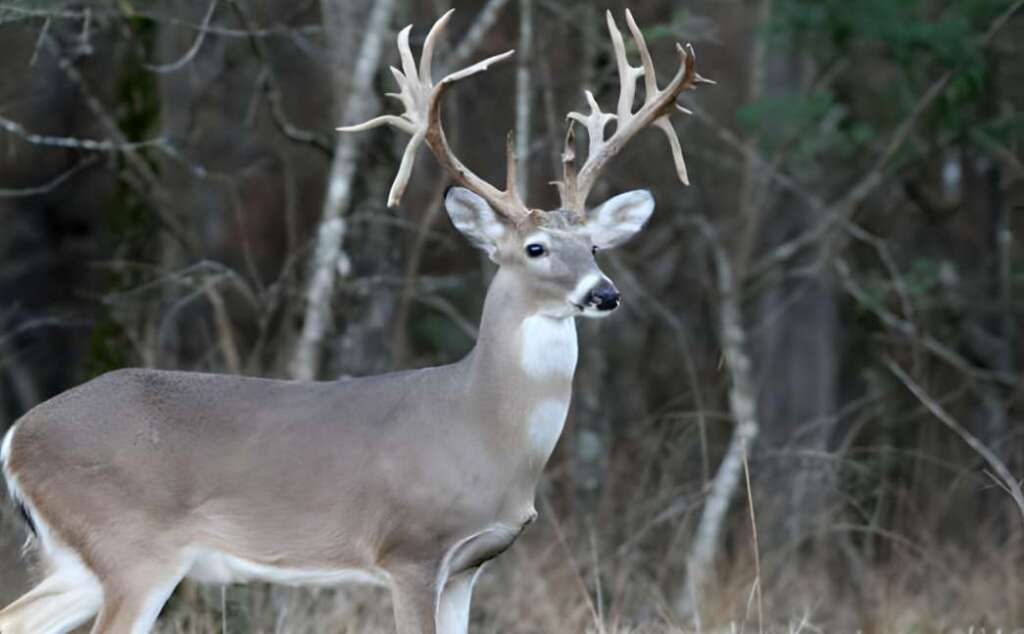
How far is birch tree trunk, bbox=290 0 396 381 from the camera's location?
8.17 metres

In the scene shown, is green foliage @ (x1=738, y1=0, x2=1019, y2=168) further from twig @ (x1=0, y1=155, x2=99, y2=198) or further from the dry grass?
twig @ (x1=0, y1=155, x2=99, y2=198)

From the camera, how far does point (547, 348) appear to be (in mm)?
5664

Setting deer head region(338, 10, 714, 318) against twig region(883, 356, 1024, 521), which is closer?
twig region(883, 356, 1024, 521)

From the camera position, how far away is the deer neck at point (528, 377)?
5641 millimetres

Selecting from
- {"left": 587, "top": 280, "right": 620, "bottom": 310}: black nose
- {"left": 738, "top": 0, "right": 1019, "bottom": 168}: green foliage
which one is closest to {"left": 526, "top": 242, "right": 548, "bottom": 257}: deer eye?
{"left": 587, "top": 280, "right": 620, "bottom": 310}: black nose

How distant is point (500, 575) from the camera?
904 centimetres

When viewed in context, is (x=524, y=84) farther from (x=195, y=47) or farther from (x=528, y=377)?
(x=528, y=377)

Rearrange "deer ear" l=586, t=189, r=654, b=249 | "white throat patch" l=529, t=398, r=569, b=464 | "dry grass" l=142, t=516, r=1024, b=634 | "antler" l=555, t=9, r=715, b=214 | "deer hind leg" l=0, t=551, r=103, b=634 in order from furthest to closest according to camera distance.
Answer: "dry grass" l=142, t=516, r=1024, b=634 → "deer ear" l=586, t=189, r=654, b=249 → "antler" l=555, t=9, r=715, b=214 → "white throat patch" l=529, t=398, r=569, b=464 → "deer hind leg" l=0, t=551, r=103, b=634

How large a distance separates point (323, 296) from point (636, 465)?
2059 mm

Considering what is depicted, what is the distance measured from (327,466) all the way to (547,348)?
79cm

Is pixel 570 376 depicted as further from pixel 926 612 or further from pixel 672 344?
pixel 672 344

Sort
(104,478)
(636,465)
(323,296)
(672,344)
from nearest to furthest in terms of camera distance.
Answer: (104,478)
(323,296)
(636,465)
(672,344)

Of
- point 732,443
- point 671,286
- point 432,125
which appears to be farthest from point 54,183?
point 671,286

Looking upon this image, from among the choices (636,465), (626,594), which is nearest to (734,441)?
(636,465)
